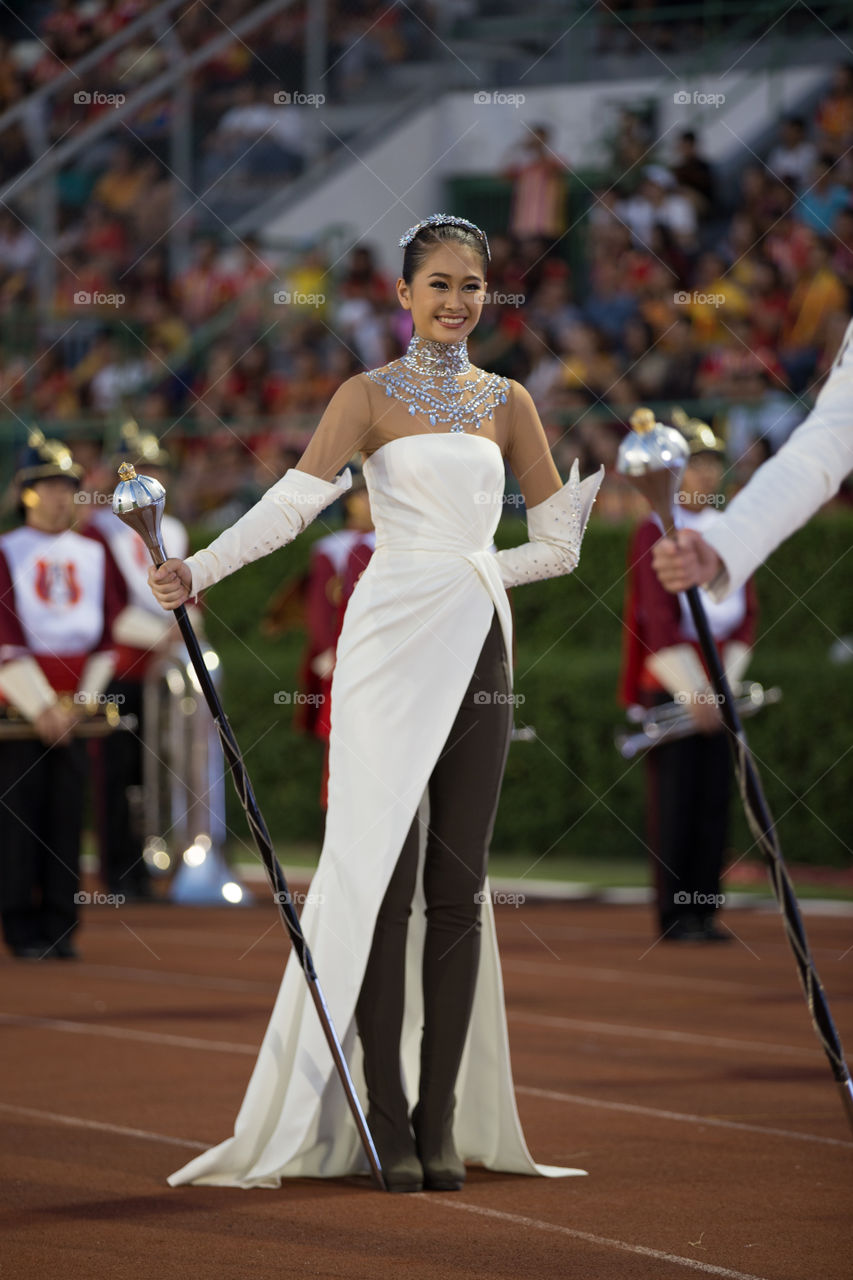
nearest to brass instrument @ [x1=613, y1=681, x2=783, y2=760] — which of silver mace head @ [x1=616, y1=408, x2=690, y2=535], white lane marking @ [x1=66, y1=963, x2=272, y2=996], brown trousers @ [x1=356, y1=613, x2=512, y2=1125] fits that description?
white lane marking @ [x1=66, y1=963, x2=272, y2=996]

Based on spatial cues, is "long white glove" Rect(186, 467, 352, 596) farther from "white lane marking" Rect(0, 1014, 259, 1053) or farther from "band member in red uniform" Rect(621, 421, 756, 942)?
"band member in red uniform" Rect(621, 421, 756, 942)

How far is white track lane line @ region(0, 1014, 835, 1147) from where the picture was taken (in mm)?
5605

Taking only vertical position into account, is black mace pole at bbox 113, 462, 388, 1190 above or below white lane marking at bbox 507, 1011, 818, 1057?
above

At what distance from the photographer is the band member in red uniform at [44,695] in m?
9.27

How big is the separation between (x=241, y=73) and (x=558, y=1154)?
15395 millimetres

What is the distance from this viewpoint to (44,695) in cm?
923

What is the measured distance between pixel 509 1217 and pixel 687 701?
5.01 meters

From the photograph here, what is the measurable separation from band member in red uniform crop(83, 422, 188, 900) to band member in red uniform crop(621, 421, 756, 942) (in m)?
2.54

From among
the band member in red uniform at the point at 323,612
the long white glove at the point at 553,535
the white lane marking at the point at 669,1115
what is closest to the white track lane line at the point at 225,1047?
the white lane marking at the point at 669,1115

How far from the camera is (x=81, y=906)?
36.1 feet

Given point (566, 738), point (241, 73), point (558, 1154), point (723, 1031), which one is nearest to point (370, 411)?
point (558, 1154)

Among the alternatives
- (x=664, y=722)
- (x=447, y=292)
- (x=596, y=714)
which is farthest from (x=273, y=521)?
(x=596, y=714)

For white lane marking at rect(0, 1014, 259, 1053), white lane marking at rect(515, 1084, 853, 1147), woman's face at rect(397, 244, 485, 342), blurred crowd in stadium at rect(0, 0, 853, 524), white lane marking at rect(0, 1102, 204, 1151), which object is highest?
blurred crowd in stadium at rect(0, 0, 853, 524)

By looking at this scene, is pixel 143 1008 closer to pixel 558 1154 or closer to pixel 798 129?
pixel 558 1154
